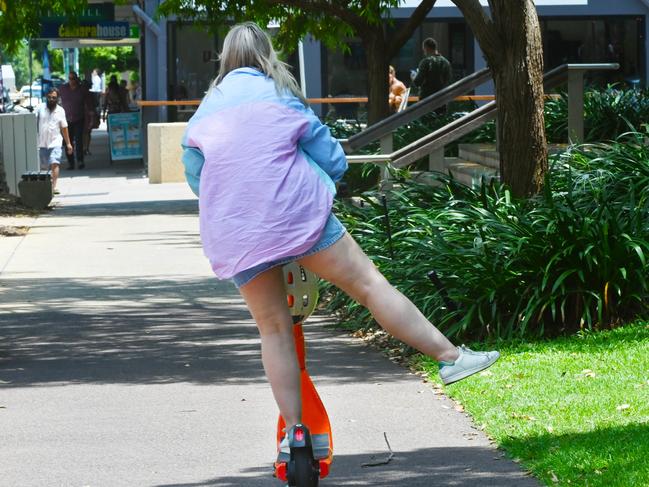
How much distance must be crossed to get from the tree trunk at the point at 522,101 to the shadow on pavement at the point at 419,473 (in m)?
4.62

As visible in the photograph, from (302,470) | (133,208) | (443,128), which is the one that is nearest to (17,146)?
(133,208)

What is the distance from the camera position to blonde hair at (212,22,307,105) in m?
5.00

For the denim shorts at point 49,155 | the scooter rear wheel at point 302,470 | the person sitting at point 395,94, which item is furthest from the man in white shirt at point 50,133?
the scooter rear wheel at point 302,470

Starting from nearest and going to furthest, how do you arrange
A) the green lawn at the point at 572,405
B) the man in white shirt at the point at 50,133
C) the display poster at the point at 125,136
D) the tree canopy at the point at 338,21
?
the green lawn at the point at 572,405, the tree canopy at the point at 338,21, the man in white shirt at the point at 50,133, the display poster at the point at 125,136

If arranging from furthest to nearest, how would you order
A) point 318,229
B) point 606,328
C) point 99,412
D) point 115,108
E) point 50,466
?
point 115,108, point 606,328, point 99,412, point 50,466, point 318,229

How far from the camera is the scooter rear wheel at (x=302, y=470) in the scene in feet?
15.5

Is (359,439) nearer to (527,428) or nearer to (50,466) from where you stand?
(527,428)

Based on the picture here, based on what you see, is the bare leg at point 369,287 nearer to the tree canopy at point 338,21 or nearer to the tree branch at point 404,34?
the tree canopy at point 338,21

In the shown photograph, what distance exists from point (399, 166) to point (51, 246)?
4.48 meters

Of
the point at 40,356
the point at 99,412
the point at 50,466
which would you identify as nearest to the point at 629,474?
the point at 50,466

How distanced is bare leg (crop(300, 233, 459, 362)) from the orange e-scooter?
19cm

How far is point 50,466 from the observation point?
225 inches

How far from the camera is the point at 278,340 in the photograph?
16.1ft

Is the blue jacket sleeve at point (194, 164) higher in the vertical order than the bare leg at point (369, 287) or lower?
higher
